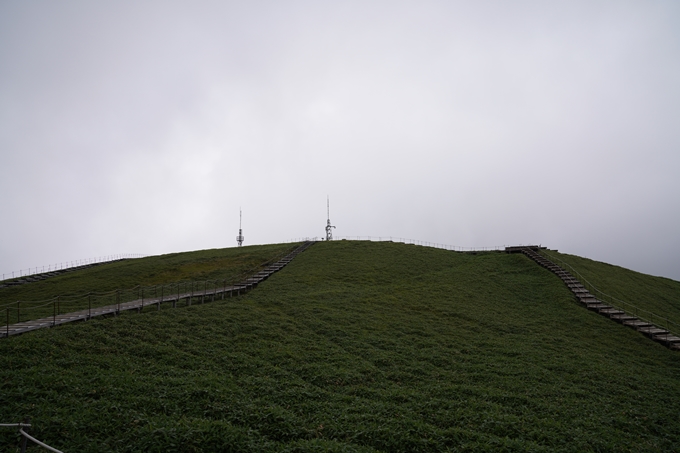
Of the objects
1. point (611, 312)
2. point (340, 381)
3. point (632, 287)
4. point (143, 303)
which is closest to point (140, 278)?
point (143, 303)

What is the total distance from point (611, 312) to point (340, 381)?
20.7 m

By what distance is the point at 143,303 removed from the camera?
2064 cm

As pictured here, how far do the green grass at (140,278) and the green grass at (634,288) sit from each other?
2979cm

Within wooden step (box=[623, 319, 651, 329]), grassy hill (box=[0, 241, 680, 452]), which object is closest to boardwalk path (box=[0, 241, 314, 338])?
grassy hill (box=[0, 241, 680, 452])

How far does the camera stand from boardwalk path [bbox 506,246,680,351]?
21.6 m

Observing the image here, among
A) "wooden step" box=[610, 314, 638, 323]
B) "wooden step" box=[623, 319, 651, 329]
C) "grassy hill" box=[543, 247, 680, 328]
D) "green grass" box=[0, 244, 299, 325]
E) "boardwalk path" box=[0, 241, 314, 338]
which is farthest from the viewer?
"green grass" box=[0, 244, 299, 325]

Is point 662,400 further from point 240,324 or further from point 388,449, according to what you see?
point 240,324

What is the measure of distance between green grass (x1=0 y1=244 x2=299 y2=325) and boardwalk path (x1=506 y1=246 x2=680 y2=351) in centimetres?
2593

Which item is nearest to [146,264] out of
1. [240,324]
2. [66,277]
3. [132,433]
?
[66,277]

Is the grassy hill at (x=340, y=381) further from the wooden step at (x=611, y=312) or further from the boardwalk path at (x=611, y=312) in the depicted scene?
the wooden step at (x=611, y=312)

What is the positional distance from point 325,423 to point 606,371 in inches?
512

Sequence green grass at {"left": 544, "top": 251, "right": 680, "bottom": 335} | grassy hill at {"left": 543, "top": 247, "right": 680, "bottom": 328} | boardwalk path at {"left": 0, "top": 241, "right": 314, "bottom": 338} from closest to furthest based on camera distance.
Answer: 1. boardwalk path at {"left": 0, "top": 241, "right": 314, "bottom": 338}
2. green grass at {"left": 544, "top": 251, "right": 680, "bottom": 335}
3. grassy hill at {"left": 543, "top": 247, "right": 680, "bottom": 328}

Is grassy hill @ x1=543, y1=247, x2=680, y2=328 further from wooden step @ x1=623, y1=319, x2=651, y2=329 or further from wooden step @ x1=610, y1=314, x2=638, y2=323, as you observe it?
wooden step @ x1=623, y1=319, x2=651, y2=329

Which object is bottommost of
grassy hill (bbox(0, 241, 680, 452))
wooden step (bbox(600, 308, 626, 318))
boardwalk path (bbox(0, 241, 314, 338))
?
grassy hill (bbox(0, 241, 680, 452))
